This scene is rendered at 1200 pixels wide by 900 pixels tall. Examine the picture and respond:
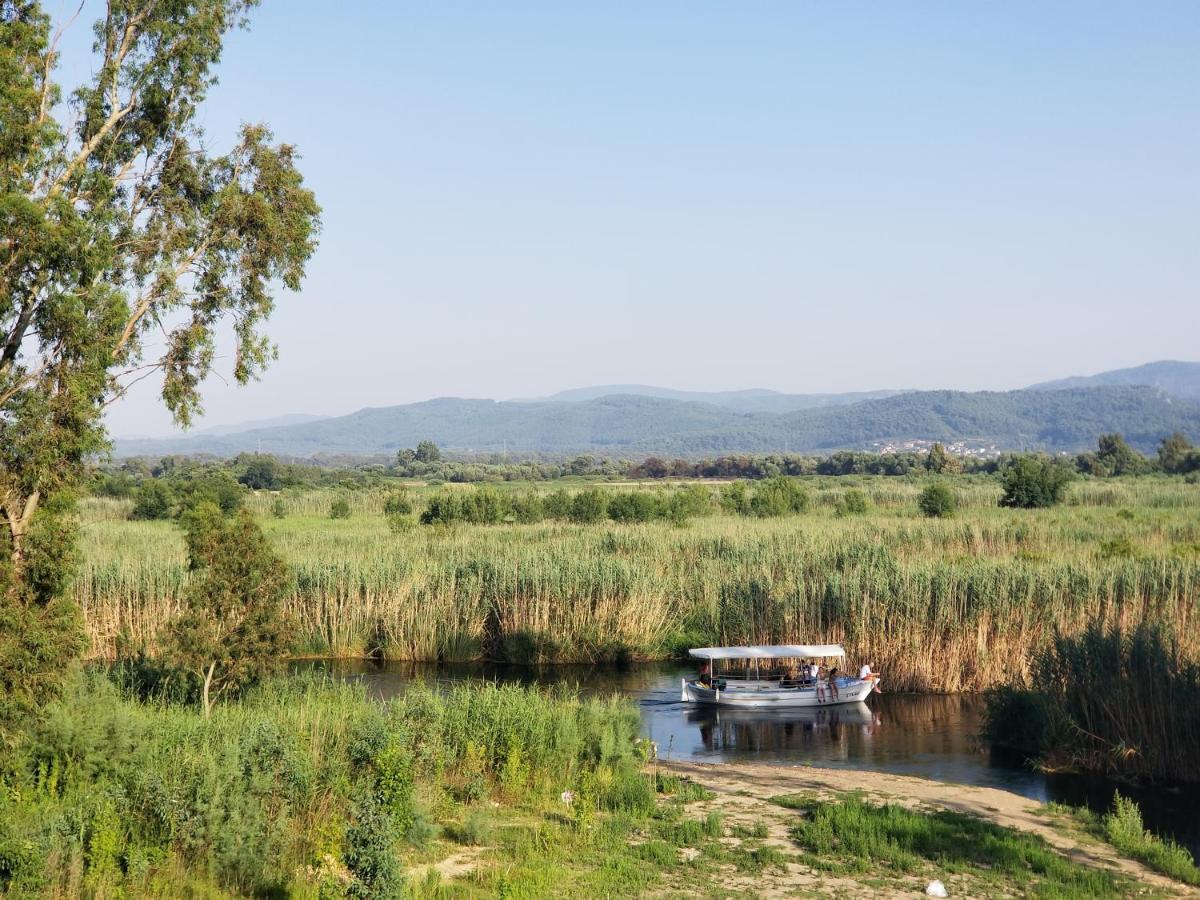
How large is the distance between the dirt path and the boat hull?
183 inches

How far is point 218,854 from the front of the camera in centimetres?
1087

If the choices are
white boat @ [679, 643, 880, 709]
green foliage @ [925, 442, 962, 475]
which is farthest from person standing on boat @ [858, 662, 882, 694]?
green foliage @ [925, 442, 962, 475]

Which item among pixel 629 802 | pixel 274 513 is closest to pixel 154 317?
pixel 629 802

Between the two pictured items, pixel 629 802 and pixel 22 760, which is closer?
pixel 22 760

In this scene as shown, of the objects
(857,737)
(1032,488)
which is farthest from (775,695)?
(1032,488)

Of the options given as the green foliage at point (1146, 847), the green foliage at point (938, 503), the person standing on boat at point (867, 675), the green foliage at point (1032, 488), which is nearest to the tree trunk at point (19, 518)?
the green foliage at point (1146, 847)

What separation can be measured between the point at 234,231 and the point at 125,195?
4.61 feet

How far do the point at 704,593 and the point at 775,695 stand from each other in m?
7.85

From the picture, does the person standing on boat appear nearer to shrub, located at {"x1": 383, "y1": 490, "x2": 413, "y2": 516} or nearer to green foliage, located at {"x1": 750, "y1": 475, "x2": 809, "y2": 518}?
green foliage, located at {"x1": 750, "y1": 475, "x2": 809, "y2": 518}

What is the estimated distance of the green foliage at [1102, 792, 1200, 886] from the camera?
12.7m

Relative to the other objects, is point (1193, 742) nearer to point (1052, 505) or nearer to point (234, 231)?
point (234, 231)

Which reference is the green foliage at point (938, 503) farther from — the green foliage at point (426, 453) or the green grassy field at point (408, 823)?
the green foliage at point (426, 453)

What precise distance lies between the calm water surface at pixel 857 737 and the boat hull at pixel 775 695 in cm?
19

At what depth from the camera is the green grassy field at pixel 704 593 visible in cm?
2502
